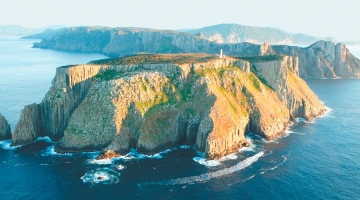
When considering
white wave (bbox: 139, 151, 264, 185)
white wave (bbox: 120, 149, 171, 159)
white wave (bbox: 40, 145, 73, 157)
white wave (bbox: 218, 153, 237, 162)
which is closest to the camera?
white wave (bbox: 139, 151, 264, 185)

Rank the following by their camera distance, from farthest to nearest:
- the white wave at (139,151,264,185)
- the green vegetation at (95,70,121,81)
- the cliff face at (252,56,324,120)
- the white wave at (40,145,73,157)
→ 1. the cliff face at (252,56,324,120)
2. the green vegetation at (95,70,121,81)
3. the white wave at (40,145,73,157)
4. the white wave at (139,151,264,185)

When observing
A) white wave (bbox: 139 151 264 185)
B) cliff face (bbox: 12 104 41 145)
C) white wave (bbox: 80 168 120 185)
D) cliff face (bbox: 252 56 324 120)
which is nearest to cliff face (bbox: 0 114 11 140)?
cliff face (bbox: 12 104 41 145)

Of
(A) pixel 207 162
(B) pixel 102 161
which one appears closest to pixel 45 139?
(B) pixel 102 161

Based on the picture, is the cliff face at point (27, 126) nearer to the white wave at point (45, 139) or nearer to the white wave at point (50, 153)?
the white wave at point (45, 139)

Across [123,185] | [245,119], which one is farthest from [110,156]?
→ [245,119]

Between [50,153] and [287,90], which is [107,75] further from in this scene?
[287,90]

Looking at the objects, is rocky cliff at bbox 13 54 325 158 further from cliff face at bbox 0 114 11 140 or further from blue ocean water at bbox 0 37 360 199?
cliff face at bbox 0 114 11 140
